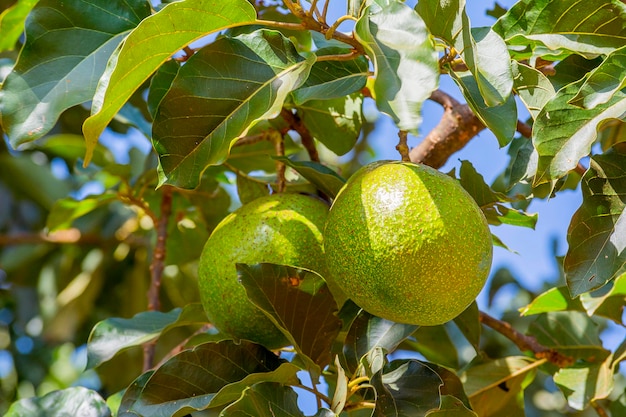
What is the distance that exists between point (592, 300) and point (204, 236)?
113cm

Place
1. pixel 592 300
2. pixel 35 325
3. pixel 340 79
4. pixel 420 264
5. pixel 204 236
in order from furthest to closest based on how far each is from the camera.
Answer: pixel 35 325 < pixel 204 236 < pixel 592 300 < pixel 340 79 < pixel 420 264

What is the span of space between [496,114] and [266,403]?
528mm

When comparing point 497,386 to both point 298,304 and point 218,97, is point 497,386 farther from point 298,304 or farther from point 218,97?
point 218,97

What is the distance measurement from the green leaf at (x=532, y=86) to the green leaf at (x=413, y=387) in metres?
0.44

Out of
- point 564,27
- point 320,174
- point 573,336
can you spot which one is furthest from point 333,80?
point 573,336

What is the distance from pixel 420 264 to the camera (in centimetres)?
104

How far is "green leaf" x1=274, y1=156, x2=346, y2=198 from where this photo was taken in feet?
4.33

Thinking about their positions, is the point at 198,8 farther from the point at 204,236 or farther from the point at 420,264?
the point at 204,236

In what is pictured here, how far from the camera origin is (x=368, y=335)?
52.9 inches

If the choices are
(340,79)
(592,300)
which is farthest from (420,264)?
(592,300)

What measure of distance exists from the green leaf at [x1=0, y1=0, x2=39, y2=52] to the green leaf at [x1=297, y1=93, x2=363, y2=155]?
2.10 feet

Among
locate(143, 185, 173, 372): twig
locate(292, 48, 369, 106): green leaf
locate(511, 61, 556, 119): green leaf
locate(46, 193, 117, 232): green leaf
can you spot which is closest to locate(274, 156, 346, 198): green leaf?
locate(292, 48, 369, 106): green leaf

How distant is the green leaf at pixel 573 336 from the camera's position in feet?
5.89

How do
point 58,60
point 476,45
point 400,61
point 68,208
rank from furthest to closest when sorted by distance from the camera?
point 68,208, point 58,60, point 476,45, point 400,61
